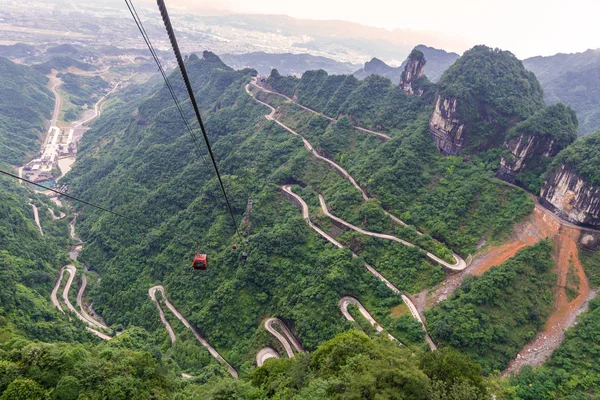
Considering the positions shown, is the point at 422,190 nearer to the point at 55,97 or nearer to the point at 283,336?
the point at 283,336

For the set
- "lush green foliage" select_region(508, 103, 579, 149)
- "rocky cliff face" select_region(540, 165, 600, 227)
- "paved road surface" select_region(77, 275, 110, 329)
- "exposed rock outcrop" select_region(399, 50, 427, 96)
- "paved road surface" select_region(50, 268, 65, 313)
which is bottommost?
"paved road surface" select_region(77, 275, 110, 329)

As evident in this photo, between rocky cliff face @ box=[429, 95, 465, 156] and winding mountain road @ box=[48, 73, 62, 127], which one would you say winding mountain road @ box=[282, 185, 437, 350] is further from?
winding mountain road @ box=[48, 73, 62, 127]

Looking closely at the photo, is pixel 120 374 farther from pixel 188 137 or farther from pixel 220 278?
pixel 188 137

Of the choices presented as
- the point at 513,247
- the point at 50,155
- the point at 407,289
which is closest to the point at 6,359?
the point at 407,289

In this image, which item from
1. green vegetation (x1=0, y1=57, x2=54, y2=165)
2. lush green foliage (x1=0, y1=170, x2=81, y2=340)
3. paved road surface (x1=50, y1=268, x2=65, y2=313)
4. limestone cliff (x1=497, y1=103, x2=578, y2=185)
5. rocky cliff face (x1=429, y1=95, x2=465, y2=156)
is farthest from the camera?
green vegetation (x1=0, y1=57, x2=54, y2=165)

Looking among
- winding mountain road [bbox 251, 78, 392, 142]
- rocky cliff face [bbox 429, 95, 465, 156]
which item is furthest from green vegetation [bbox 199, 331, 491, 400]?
winding mountain road [bbox 251, 78, 392, 142]

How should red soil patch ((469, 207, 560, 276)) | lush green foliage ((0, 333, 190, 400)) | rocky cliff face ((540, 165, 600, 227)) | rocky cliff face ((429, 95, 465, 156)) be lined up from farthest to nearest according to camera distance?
rocky cliff face ((429, 95, 465, 156))
red soil patch ((469, 207, 560, 276))
rocky cliff face ((540, 165, 600, 227))
lush green foliage ((0, 333, 190, 400))

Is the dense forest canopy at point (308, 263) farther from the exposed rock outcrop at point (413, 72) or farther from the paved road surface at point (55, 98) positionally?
the paved road surface at point (55, 98)

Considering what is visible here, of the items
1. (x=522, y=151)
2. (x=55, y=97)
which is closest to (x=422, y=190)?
(x=522, y=151)
